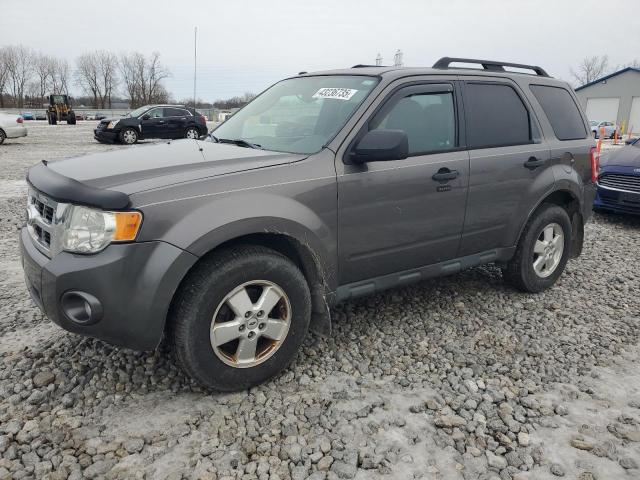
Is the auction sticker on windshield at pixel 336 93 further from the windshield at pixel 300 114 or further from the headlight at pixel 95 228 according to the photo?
the headlight at pixel 95 228

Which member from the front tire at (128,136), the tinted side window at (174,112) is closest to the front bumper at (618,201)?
the tinted side window at (174,112)

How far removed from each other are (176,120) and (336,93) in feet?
56.4

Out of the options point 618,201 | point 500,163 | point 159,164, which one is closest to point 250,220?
point 159,164

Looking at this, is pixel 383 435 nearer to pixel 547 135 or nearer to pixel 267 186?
pixel 267 186

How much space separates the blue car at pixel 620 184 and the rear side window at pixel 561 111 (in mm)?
2784

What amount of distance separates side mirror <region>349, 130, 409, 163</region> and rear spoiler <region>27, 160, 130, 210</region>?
4.37 feet

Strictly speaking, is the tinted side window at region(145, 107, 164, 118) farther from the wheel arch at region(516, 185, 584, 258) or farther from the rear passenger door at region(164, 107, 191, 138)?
the wheel arch at region(516, 185, 584, 258)

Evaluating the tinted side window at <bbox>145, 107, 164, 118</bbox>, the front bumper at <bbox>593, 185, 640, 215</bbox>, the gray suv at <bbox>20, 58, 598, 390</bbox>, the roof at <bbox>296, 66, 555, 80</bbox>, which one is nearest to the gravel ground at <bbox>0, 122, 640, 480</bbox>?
the gray suv at <bbox>20, 58, 598, 390</bbox>

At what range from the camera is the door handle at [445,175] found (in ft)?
11.4

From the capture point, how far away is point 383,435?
8.41 feet

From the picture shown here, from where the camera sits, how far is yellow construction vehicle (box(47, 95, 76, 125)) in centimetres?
3941

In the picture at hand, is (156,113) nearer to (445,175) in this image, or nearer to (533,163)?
(533,163)

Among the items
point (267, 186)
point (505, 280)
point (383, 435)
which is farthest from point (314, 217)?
point (505, 280)

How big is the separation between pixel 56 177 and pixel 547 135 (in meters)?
3.65
